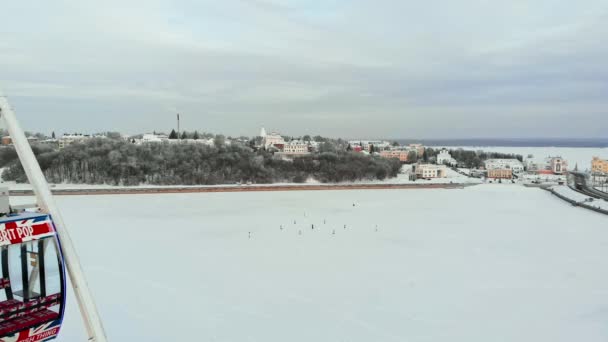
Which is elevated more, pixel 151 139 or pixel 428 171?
pixel 151 139

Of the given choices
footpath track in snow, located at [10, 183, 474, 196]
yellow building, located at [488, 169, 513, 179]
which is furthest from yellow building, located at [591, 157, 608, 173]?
footpath track in snow, located at [10, 183, 474, 196]

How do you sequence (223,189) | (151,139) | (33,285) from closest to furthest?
(33,285) < (223,189) < (151,139)

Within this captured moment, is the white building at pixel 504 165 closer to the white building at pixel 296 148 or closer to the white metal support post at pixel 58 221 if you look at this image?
the white building at pixel 296 148

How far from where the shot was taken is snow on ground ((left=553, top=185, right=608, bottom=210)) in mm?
27503

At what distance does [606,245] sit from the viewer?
52.2 ft

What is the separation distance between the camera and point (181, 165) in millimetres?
43375

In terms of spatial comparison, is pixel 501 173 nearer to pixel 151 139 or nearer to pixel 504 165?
pixel 504 165

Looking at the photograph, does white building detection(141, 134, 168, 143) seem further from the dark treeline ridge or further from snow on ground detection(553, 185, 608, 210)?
snow on ground detection(553, 185, 608, 210)

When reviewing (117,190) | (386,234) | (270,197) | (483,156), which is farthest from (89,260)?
(483,156)

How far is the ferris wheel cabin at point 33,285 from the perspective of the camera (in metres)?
2.75

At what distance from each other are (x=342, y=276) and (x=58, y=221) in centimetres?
893

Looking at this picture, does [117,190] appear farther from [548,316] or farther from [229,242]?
[548,316]

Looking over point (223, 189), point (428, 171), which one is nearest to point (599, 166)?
point (428, 171)

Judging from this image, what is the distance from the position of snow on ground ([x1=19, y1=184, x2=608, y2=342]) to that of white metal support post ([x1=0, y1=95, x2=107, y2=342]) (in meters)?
4.93
